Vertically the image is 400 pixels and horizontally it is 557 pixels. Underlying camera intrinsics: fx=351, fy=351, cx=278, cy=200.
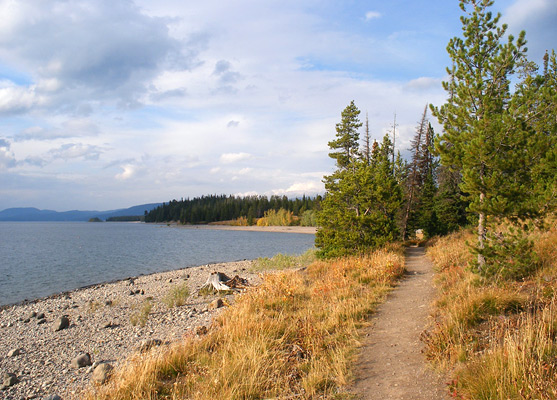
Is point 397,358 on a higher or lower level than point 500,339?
lower

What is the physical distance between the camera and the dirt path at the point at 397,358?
4.92 meters

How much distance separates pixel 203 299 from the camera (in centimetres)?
1612

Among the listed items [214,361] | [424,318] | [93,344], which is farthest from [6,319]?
[424,318]

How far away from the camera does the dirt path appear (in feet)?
16.1

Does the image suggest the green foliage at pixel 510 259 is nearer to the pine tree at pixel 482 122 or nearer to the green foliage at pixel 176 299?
the pine tree at pixel 482 122

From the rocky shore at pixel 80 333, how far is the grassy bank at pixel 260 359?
143cm

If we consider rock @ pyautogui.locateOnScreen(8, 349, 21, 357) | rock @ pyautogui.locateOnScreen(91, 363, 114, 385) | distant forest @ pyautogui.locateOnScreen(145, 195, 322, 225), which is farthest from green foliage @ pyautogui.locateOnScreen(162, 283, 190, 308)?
distant forest @ pyautogui.locateOnScreen(145, 195, 322, 225)

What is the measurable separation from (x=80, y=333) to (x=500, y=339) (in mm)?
12751

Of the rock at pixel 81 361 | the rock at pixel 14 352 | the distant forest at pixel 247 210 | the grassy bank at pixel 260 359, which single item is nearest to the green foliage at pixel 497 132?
the grassy bank at pixel 260 359

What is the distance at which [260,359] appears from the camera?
584 centimetres

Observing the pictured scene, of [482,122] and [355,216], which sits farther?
[355,216]

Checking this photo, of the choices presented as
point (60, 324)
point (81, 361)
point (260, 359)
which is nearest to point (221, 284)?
point (60, 324)

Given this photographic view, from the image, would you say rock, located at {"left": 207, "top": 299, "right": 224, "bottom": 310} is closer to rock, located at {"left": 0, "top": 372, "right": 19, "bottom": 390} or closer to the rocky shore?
the rocky shore

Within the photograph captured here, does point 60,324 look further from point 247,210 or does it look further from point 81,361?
point 247,210
